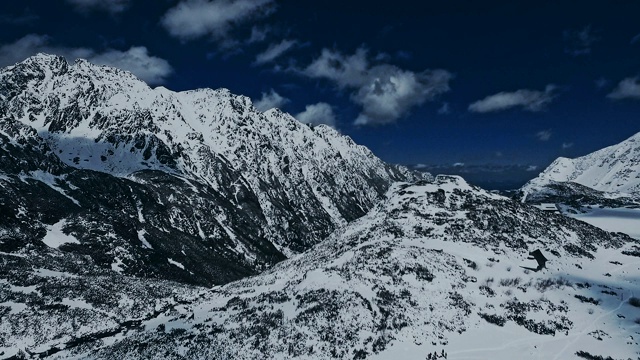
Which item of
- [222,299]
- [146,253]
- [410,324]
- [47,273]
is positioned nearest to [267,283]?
[222,299]

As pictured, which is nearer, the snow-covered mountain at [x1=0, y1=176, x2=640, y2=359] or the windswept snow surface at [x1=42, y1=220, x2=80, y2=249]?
the snow-covered mountain at [x1=0, y1=176, x2=640, y2=359]

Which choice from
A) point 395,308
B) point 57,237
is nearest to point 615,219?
point 395,308

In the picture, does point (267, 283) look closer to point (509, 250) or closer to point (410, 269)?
point (410, 269)

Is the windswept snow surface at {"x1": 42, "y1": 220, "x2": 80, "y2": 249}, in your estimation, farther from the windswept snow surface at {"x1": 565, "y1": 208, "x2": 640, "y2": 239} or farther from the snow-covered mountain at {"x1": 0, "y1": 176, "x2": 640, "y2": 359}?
the windswept snow surface at {"x1": 565, "y1": 208, "x2": 640, "y2": 239}

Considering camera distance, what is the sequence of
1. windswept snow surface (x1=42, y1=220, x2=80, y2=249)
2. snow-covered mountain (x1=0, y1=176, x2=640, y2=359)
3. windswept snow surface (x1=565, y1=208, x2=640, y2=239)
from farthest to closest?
windswept snow surface (x1=42, y1=220, x2=80, y2=249) → windswept snow surface (x1=565, y1=208, x2=640, y2=239) → snow-covered mountain (x1=0, y1=176, x2=640, y2=359)

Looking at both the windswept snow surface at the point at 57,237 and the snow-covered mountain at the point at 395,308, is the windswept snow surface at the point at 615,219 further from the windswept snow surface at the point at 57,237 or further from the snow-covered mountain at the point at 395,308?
the windswept snow surface at the point at 57,237

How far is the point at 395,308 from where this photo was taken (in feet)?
147

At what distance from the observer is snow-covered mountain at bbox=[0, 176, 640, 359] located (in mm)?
37738

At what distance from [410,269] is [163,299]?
A: 148 feet

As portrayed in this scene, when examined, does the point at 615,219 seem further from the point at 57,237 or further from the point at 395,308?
the point at 57,237

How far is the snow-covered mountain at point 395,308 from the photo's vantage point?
37738 mm

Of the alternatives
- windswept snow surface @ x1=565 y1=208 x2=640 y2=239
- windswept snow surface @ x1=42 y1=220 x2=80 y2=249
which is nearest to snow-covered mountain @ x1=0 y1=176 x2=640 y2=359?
windswept snow surface @ x1=565 y1=208 x2=640 y2=239

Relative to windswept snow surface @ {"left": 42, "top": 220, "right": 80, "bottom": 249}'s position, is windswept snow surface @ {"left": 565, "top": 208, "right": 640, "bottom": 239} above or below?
below

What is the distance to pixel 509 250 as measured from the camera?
7431 centimetres
